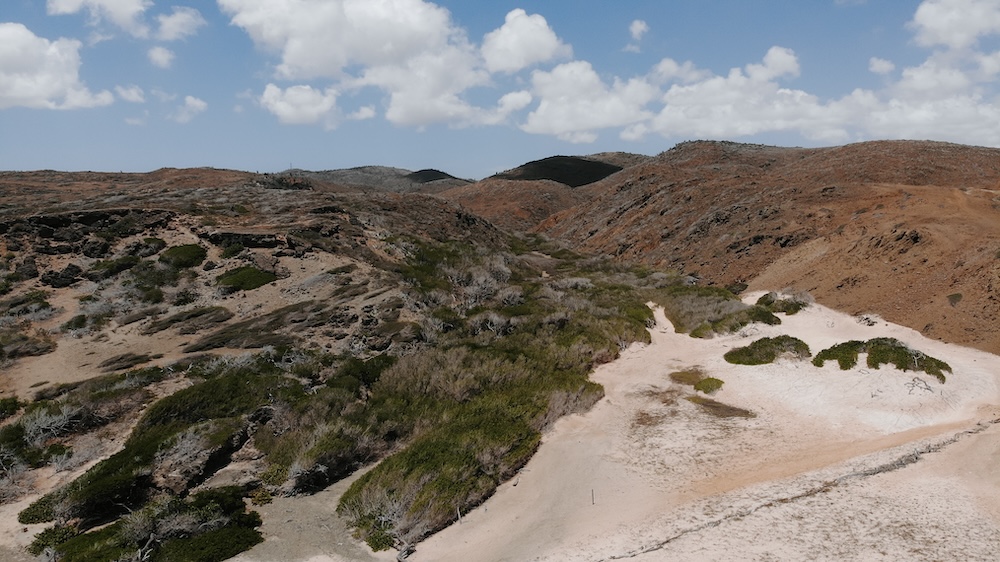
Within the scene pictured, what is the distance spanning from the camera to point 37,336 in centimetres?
2291

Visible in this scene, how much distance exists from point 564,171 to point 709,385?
420 feet

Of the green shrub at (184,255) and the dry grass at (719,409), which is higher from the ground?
the green shrub at (184,255)

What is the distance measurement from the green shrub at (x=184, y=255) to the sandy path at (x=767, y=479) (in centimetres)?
2381

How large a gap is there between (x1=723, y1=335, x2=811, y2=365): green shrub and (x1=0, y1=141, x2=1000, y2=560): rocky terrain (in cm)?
366

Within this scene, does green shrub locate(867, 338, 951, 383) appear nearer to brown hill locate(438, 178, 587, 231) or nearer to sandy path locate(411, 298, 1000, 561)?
sandy path locate(411, 298, 1000, 561)

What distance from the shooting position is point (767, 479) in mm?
13906

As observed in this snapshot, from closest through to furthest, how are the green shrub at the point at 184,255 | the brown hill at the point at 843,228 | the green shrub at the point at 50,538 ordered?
the green shrub at the point at 50,538 → the brown hill at the point at 843,228 → the green shrub at the point at 184,255

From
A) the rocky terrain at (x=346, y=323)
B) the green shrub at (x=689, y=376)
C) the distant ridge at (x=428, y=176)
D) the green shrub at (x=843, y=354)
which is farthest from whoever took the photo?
the distant ridge at (x=428, y=176)

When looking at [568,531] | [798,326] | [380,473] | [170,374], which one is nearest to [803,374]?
[798,326]

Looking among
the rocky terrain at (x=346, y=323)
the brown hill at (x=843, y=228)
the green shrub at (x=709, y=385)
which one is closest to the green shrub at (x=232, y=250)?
the rocky terrain at (x=346, y=323)

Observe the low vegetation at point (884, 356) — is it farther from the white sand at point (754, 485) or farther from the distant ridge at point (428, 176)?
the distant ridge at point (428, 176)

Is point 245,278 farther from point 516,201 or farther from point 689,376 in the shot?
point 516,201

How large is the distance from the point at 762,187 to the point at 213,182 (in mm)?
57910

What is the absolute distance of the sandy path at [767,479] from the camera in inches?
453
